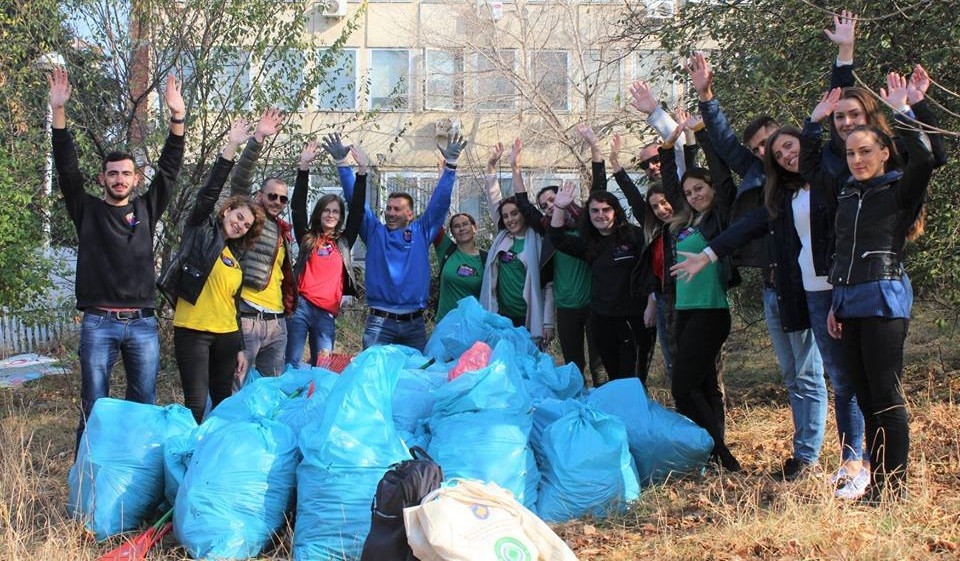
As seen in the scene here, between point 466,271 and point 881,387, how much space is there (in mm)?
3451

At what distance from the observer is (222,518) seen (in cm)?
397

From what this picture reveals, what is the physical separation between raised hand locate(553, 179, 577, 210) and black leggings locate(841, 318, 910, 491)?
2567 mm

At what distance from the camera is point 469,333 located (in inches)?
229

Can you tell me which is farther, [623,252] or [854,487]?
[623,252]

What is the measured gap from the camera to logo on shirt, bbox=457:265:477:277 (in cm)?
679

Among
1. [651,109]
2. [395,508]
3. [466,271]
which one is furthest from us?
[466,271]

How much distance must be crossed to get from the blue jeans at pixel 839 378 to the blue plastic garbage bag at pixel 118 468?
2931mm

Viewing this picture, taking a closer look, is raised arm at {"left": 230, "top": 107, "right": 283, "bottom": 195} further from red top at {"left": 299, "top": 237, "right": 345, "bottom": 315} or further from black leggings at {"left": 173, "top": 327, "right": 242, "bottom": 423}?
black leggings at {"left": 173, "top": 327, "right": 242, "bottom": 423}

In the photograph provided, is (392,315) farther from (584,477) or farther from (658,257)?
(584,477)

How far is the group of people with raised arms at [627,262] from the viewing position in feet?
12.7

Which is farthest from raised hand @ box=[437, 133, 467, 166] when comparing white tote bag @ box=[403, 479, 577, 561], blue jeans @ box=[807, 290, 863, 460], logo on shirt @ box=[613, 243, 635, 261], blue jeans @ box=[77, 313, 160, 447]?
white tote bag @ box=[403, 479, 577, 561]

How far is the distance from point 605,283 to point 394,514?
9.72ft

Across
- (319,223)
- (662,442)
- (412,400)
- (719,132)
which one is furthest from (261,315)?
(719,132)

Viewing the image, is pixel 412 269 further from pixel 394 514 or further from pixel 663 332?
pixel 394 514
